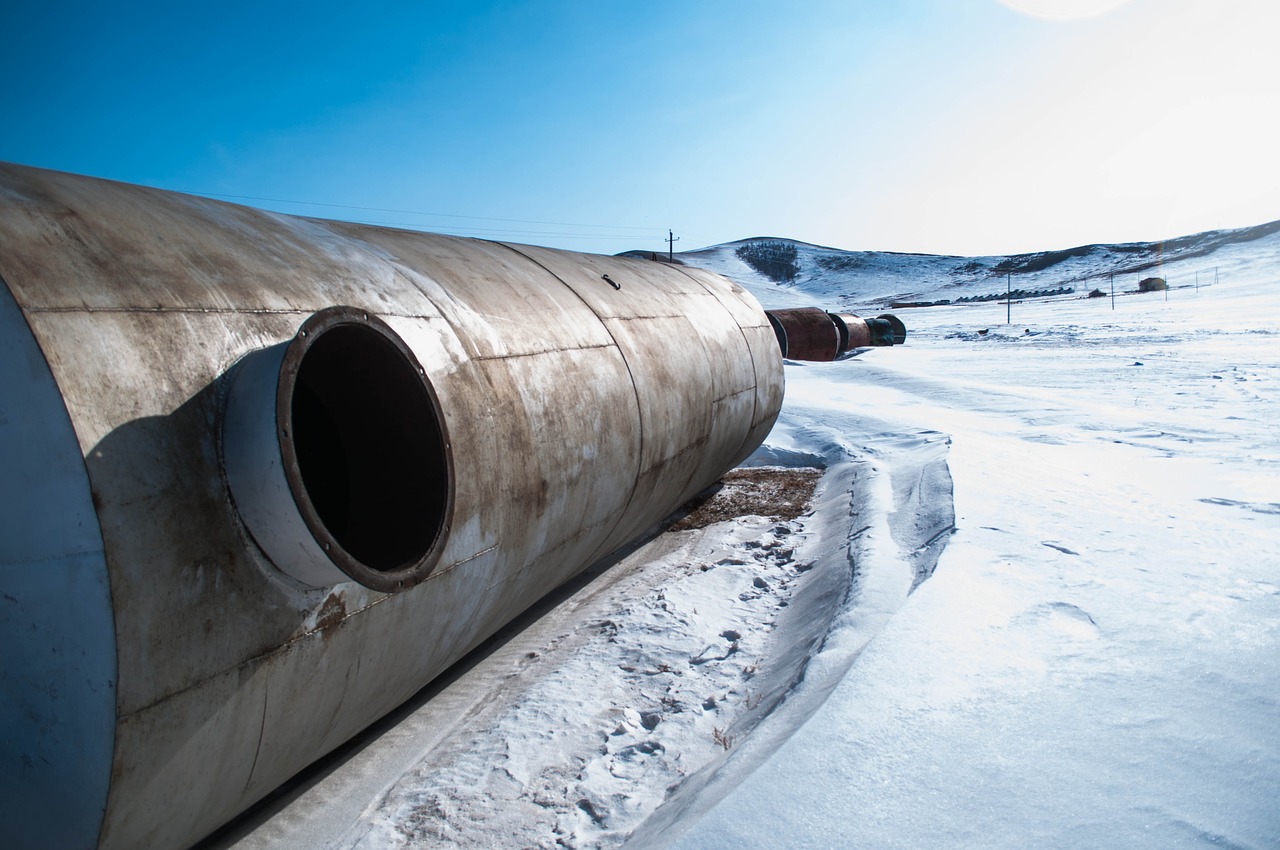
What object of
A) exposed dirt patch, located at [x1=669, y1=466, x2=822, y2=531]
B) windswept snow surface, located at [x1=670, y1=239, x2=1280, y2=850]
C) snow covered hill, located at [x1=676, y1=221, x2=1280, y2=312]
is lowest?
exposed dirt patch, located at [x1=669, y1=466, x2=822, y2=531]

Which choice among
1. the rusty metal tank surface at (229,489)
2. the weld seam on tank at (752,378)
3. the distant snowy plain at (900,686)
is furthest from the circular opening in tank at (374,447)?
the weld seam on tank at (752,378)

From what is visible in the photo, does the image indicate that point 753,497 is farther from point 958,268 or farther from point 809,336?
point 958,268

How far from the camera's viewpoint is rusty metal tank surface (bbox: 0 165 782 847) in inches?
75.2

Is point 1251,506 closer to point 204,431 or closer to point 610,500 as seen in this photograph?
point 610,500

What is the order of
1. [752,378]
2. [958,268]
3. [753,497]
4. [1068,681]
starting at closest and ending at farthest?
[1068,681]
[752,378]
[753,497]
[958,268]

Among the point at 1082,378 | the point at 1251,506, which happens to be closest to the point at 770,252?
the point at 1082,378

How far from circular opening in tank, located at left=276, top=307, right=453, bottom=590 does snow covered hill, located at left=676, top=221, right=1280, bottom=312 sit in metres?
57.1

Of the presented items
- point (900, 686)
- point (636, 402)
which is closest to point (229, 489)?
point (900, 686)

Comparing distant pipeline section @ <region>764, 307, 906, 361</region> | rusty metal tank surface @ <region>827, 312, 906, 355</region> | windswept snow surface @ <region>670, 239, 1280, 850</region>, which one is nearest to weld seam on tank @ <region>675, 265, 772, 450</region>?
windswept snow surface @ <region>670, 239, 1280, 850</region>

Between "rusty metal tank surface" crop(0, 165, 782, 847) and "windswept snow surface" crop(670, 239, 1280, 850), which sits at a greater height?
"rusty metal tank surface" crop(0, 165, 782, 847)

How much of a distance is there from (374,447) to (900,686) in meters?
2.37

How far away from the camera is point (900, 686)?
3.26 m

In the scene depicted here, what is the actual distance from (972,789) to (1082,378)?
12378 mm

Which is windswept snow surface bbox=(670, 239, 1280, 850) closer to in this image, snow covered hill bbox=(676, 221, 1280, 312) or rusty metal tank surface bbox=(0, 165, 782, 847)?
rusty metal tank surface bbox=(0, 165, 782, 847)
